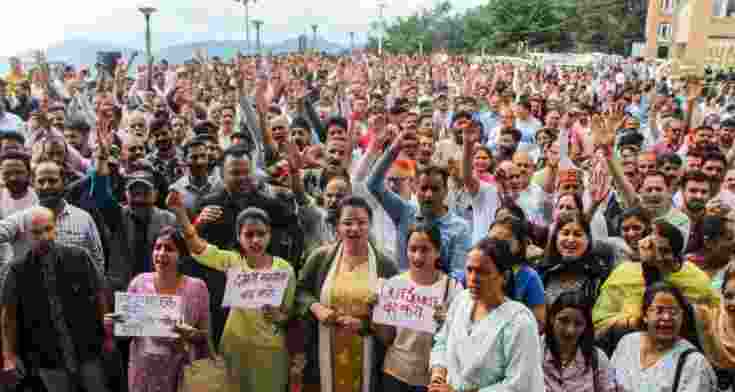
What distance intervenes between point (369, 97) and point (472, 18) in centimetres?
6020

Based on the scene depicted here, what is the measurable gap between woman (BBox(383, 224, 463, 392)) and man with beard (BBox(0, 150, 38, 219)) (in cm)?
268

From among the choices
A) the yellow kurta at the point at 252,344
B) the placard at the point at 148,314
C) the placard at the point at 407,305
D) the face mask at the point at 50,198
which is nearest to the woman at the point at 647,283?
the placard at the point at 407,305

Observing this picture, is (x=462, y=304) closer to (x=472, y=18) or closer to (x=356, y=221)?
(x=356, y=221)

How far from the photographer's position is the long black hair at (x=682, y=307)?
142 inches

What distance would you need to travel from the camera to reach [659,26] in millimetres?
60812

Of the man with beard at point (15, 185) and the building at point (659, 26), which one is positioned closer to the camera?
the man with beard at point (15, 185)

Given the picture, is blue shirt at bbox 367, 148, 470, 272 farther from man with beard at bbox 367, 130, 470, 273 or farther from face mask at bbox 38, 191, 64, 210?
face mask at bbox 38, 191, 64, 210

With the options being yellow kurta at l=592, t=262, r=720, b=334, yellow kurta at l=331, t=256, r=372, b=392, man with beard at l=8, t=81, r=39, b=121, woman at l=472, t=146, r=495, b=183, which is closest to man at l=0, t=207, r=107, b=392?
yellow kurta at l=331, t=256, r=372, b=392

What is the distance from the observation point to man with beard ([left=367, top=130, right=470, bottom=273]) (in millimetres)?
4387

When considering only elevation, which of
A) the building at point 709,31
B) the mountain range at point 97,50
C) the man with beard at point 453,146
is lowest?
the man with beard at point 453,146

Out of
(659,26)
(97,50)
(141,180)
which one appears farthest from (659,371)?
(659,26)

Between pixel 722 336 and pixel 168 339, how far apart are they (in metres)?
2.90

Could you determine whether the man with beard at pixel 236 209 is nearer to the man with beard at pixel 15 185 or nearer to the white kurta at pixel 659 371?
the man with beard at pixel 15 185

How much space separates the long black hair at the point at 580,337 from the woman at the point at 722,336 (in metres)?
0.60
